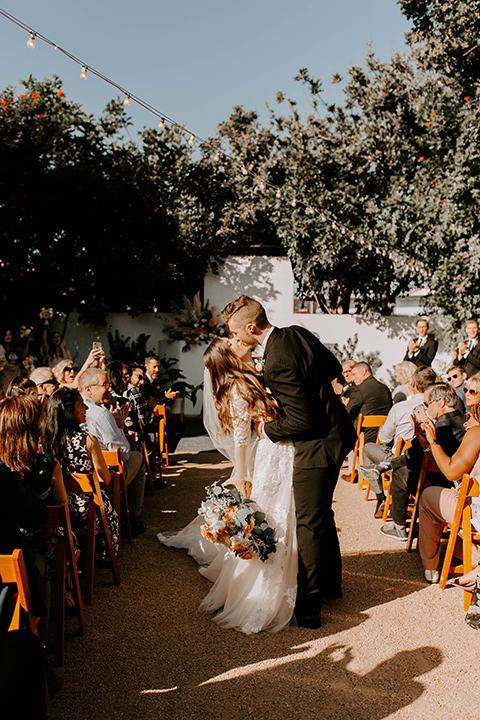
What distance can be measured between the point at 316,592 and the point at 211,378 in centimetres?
148

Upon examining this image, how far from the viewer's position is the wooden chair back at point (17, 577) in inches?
89.4

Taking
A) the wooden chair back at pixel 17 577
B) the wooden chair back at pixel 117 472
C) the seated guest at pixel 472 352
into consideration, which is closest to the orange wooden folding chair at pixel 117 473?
the wooden chair back at pixel 117 472

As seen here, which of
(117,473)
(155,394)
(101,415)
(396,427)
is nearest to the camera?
(117,473)

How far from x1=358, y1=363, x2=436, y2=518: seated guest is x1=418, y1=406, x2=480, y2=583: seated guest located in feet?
3.67

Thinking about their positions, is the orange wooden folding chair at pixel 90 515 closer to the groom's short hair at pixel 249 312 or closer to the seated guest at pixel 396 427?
the groom's short hair at pixel 249 312

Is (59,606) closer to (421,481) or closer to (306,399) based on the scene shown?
(306,399)

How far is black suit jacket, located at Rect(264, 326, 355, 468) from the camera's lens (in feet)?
11.0

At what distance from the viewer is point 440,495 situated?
409 cm

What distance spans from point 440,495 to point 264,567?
146 centimetres

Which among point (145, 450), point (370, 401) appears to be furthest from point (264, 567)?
point (370, 401)

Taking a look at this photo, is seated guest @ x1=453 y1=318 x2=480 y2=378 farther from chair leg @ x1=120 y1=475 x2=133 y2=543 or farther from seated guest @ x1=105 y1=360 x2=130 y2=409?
chair leg @ x1=120 y1=475 x2=133 y2=543

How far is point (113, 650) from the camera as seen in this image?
3.19 meters

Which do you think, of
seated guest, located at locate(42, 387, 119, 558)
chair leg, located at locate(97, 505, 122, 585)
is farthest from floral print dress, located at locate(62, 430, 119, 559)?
chair leg, located at locate(97, 505, 122, 585)

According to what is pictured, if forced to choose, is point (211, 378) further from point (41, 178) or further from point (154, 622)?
point (41, 178)
